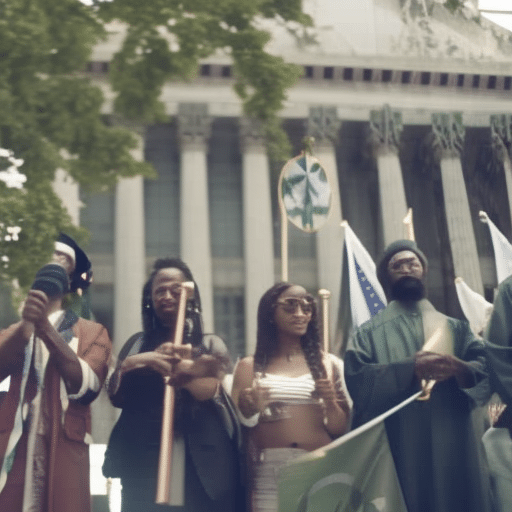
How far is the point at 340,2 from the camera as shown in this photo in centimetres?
3538

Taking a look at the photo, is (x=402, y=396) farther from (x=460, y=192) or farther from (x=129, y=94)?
(x=460, y=192)

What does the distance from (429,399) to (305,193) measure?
30.3 ft

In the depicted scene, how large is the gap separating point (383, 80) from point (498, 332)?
29.1 meters

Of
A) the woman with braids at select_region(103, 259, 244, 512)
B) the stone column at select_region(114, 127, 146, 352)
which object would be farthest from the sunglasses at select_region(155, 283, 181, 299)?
the stone column at select_region(114, 127, 146, 352)

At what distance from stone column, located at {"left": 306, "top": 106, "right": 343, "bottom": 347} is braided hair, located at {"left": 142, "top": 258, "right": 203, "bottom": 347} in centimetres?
2325

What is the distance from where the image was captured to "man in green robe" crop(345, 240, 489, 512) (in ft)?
17.7

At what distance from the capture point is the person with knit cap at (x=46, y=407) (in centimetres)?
514

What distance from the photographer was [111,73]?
33.8 feet

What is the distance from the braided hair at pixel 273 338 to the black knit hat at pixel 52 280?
1.17 meters

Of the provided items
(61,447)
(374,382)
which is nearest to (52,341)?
(61,447)

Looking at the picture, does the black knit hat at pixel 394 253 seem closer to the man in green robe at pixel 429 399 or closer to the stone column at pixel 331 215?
the man in green robe at pixel 429 399

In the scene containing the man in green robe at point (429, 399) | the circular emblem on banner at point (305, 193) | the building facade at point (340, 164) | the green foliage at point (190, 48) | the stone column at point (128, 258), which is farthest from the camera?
the building facade at point (340, 164)

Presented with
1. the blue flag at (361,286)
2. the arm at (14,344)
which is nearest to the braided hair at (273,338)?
the arm at (14,344)

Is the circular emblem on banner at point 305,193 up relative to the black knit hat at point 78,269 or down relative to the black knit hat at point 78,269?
up
